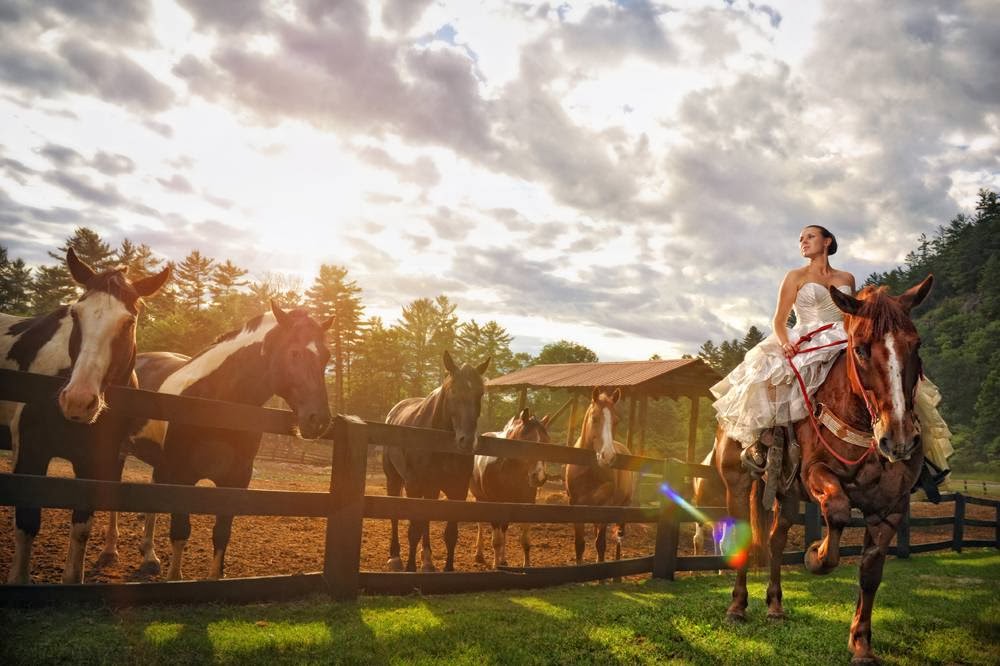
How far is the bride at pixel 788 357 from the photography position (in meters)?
5.07

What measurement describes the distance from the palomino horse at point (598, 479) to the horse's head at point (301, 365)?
14.8 feet

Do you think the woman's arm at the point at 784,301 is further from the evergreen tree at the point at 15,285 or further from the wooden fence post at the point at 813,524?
the evergreen tree at the point at 15,285

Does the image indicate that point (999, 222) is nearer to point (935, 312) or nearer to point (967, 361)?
point (935, 312)

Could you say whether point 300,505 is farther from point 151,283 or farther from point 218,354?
point 151,283

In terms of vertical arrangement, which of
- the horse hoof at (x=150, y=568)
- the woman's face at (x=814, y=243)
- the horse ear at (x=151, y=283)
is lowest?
the horse hoof at (x=150, y=568)

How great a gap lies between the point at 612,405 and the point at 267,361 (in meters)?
5.68

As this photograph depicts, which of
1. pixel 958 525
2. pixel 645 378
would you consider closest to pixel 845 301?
pixel 958 525

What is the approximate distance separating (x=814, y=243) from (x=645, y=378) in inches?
607

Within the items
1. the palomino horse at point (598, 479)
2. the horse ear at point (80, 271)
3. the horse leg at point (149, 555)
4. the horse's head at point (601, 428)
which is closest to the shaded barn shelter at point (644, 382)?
the palomino horse at point (598, 479)

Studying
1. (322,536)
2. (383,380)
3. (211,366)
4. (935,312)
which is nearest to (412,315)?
(383,380)

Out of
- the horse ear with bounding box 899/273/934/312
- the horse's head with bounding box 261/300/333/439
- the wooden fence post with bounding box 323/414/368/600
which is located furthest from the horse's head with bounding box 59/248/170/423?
the horse ear with bounding box 899/273/934/312

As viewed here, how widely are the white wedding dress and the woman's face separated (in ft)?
1.18

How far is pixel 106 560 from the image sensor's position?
20.9ft

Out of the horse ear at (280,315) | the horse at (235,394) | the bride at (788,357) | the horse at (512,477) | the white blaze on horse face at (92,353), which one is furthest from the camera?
the horse at (512,477)
